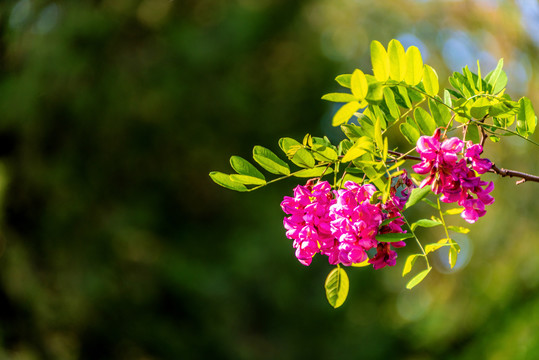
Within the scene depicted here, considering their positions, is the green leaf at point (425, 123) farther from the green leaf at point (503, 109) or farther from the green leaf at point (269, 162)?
the green leaf at point (269, 162)

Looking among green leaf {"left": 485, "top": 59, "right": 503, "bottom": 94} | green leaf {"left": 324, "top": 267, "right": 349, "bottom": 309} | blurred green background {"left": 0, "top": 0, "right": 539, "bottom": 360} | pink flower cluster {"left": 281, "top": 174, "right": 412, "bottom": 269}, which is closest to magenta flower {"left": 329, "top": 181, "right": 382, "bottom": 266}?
pink flower cluster {"left": 281, "top": 174, "right": 412, "bottom": 269}

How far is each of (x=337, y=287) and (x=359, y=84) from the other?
10.9 inches

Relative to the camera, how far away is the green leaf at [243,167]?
0.67 m

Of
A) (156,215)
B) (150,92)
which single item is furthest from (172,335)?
(150,92)

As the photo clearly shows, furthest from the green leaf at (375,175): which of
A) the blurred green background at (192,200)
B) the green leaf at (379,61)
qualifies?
the blurred green background at (192,200)

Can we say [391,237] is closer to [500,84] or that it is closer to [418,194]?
[418,194]

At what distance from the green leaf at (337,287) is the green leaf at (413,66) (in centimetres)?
25

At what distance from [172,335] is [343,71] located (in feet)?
9.42

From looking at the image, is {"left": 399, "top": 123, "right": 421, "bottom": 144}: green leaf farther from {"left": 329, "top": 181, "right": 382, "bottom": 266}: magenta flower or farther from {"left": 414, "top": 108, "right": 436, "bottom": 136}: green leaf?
{"left": 329, "top": 181, "right": 382, "bottom": 266}: magenta flower

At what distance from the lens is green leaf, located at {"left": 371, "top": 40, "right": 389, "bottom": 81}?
1.94ft

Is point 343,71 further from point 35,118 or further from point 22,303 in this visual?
point 22,303

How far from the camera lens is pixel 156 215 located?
4621 mm

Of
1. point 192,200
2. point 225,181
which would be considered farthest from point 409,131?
point 192,200

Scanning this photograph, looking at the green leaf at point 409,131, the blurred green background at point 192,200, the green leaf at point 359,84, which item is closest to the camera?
the green leaf at point 359,84
